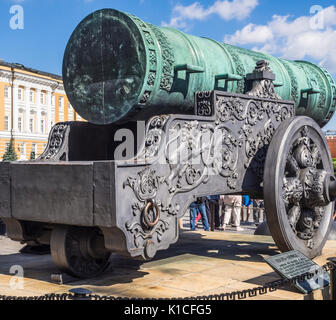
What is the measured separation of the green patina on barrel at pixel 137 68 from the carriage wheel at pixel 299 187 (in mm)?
801

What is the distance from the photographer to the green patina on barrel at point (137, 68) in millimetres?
4734

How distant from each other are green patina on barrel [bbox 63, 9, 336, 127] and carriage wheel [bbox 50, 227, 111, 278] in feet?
3.52

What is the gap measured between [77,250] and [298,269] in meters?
1.87

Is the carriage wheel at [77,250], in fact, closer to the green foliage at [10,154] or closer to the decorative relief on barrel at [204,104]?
the decorative relief on barrel at [204,104]

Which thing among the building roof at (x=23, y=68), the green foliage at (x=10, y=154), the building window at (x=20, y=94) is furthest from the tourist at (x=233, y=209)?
the building window at (x=20, y=94)

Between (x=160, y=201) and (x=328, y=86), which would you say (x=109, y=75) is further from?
(x=328, y=86)

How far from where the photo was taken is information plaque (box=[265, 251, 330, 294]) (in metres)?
4.26

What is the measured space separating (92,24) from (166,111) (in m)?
1.06

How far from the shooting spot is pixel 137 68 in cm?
472

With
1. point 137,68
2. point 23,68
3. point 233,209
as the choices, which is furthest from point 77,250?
point 23,68

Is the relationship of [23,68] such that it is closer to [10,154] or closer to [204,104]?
[10,154]

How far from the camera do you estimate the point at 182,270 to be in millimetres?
5223

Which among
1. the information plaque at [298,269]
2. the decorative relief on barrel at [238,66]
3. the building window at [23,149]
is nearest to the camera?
the information plaque at [298,269]
